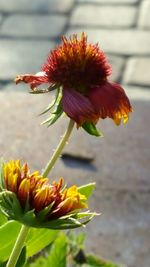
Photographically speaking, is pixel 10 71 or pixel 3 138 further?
pixel 10 71

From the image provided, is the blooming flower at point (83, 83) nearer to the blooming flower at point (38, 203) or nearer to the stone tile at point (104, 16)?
the blooming flower at point (38, 203)

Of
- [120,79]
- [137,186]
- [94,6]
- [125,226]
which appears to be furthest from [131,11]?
[125,226]

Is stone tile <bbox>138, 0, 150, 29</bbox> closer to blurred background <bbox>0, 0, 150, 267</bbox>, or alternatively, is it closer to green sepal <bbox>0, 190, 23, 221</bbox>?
blurred background <bbox>0, 0, 150, 267</bbox>

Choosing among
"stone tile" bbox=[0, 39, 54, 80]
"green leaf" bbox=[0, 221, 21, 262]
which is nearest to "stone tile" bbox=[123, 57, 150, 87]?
"stone tile" bbox=[0, 39, 54, 80]

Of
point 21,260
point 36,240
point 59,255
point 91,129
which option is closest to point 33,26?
point 59,255

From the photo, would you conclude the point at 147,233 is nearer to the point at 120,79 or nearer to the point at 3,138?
the point at 3,138
